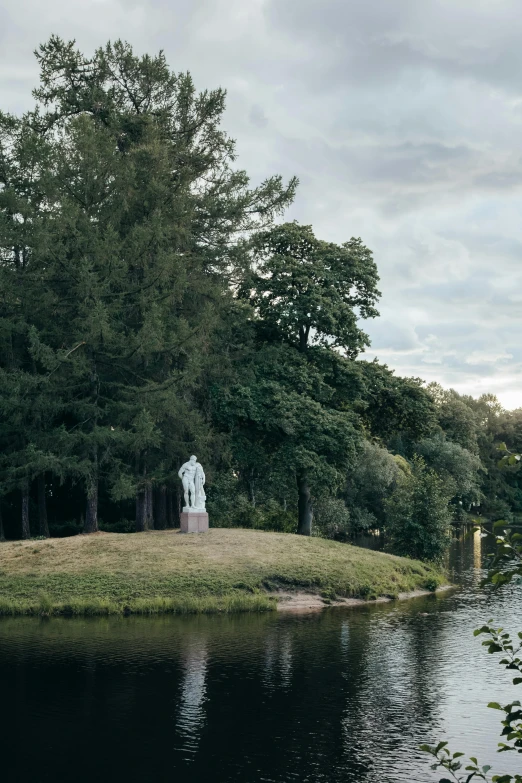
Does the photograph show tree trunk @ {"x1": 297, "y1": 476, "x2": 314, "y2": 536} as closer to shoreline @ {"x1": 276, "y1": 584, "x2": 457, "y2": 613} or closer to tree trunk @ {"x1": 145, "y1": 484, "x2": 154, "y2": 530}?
tree trunk @ {"x1": 145, "y1": 484, "x2": 154, "y2": 530}

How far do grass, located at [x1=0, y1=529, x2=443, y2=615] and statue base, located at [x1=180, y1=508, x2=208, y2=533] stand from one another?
739 mm

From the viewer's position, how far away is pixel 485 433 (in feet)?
330

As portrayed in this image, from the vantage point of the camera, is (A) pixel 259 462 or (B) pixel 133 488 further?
(A) pixel 259 462

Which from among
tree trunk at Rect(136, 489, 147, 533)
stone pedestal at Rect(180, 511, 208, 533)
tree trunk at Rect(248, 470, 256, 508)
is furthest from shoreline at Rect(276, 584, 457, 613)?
tree trunk at Rect(248, 470, 256, 508)

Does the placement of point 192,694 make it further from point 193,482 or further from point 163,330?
point 163,330

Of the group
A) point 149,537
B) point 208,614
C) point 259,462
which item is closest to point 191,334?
point 259,462

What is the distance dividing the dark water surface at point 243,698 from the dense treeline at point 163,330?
13427 millimetres

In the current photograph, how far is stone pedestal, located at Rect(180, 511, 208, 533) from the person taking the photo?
122 feet

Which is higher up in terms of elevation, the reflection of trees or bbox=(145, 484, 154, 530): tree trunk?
bbox=(145, 484, 154, 530): tree trunk

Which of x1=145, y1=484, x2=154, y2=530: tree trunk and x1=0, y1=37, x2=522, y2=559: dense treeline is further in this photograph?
x1=145, y1=484, x2=154, y2=530: tree trunk

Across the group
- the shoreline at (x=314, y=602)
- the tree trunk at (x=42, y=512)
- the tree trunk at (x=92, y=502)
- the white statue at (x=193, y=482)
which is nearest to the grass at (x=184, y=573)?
the shoreline at (x=314, y=602)

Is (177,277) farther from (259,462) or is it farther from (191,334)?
(259,462)

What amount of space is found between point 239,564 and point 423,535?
1156cm

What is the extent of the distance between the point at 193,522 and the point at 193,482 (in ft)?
5.62
